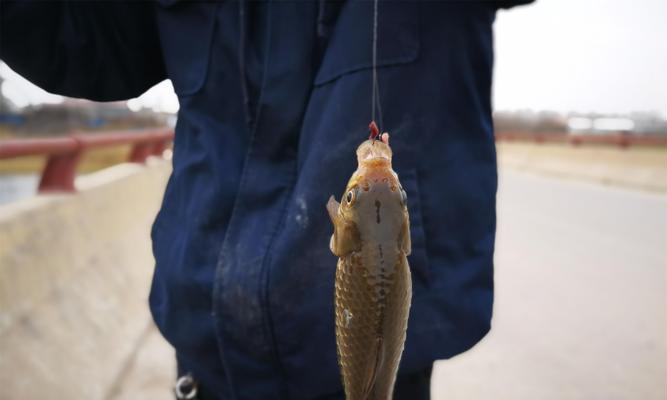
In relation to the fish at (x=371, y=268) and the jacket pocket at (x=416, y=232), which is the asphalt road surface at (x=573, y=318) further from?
the fish at (x=371, y=268)

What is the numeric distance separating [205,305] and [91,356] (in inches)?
61.3

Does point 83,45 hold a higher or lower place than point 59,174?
higher

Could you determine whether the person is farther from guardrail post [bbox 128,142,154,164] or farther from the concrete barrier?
guardrail post [bbox 128,142,154,164]


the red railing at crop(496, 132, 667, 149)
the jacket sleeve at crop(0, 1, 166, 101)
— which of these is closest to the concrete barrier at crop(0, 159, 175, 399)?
the jacket sleeve at crop(0, 1, 166, 101)

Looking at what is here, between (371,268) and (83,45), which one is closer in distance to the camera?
(371,268)

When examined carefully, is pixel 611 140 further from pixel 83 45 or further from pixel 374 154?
pixel 374 154

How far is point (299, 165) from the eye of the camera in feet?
5.75

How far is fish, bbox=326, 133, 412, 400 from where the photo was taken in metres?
1.08

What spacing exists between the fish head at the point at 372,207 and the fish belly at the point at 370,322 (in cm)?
5

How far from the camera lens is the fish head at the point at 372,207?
108 cm

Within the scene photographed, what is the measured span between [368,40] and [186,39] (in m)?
0.64

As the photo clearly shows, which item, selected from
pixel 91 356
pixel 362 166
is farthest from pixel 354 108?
pixel 91 356

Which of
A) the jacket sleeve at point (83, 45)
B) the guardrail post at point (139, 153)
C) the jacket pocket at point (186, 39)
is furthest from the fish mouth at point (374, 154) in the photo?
the guardrail post at point (139, 153)

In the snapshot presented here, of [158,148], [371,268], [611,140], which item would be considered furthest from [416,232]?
[611,140]
